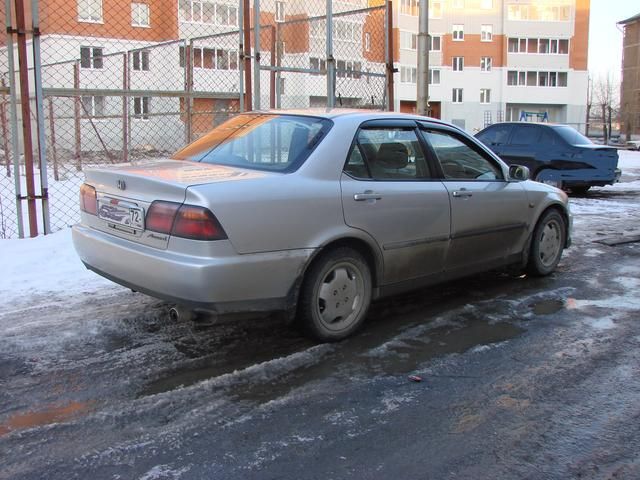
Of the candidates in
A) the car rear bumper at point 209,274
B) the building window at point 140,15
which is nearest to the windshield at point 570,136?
the car rear bumper at point 209,274

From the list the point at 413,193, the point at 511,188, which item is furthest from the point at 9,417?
the point at 511,188

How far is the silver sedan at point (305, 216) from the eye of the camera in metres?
3.89

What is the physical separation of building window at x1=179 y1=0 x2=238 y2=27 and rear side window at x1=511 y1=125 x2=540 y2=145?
26841 millimetres

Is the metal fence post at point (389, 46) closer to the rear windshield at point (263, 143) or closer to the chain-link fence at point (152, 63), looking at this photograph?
the rear windshield at point (263, 143)

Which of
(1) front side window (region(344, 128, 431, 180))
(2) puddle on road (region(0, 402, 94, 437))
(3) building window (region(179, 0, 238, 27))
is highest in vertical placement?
(3) building window (region(179, 0, 238, 27))

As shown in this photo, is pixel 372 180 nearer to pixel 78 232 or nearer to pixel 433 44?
pixel 78 232

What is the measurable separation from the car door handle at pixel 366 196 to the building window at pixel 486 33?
61.5 meters

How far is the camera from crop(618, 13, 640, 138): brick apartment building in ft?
246

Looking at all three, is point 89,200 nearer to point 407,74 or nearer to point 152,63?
point 152,63

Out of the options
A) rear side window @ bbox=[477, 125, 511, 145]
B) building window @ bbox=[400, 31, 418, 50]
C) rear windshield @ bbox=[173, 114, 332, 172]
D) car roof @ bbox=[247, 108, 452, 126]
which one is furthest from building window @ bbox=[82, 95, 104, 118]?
building window @ bbox=[400, 31, 418, 50]

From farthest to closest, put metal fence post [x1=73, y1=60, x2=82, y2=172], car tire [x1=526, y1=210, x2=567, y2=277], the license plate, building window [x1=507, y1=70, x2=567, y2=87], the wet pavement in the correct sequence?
building window [x1=507, y1=70, x2=567, y2=87], metal fence post [x1=73, y1=60, x2=82, y2=172], car tire [x1=526, y1=210, x2=567, y2=277], the license plate, the wet pavement

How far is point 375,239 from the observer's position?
15.2ft

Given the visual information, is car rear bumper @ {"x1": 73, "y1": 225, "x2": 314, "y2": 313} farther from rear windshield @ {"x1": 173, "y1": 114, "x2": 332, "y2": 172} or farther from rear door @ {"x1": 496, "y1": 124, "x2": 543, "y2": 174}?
rear door @ {"x1": 496, "y1": 124, "x2": 543, "y2": 174}

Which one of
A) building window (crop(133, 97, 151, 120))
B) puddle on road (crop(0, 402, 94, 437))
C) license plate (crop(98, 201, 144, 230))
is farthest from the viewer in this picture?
building window (crop(133, 97, 151, 120))
